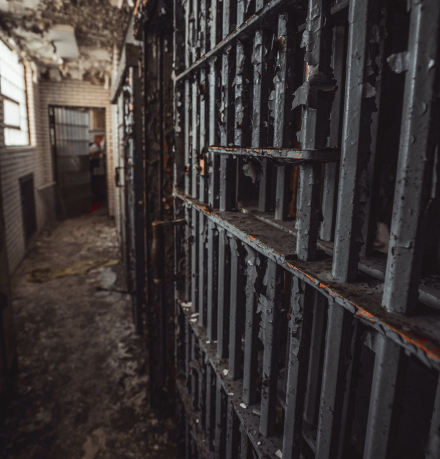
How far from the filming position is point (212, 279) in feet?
4.81

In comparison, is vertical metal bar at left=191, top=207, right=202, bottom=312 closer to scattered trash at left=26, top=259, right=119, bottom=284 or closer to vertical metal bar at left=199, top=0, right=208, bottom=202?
vertical metal bar at left=199, top=0, right=208, bottom=202

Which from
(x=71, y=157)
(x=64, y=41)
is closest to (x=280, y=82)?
(x=64, y=41)

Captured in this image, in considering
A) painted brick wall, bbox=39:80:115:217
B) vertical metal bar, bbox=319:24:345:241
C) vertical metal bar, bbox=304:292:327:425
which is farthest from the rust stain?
painted brick wall, bbox=39:80:115:217

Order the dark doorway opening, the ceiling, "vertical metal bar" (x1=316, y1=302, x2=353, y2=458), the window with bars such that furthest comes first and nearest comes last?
the dark doorway opening
the window with bars
the ceiling
"vertical metal bar" (x1=316, y1=302, x2=353, y2=458)

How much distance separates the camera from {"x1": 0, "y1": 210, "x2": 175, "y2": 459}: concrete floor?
7.75 feet

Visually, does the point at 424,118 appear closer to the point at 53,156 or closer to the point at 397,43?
the point at 397,43

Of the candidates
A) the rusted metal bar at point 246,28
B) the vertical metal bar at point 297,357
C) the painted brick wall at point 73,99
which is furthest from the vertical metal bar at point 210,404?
the painted brick wall at point 73,99

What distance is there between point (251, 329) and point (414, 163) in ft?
2.54

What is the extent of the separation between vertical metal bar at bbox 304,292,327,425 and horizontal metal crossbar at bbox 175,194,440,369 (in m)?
0.27

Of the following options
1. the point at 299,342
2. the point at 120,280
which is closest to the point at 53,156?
the point at 120,280

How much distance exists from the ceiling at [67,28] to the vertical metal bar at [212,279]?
3954mm

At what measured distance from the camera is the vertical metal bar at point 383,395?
0.59 m

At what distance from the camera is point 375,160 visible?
797mm

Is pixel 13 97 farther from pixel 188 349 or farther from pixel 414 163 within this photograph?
pixel 414 163
